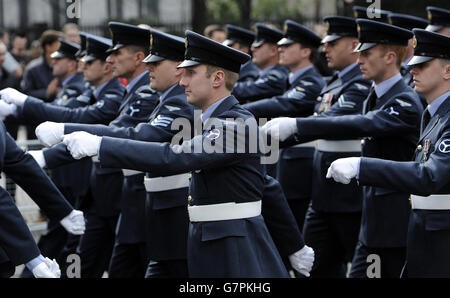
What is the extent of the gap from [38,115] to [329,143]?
7.24 ft

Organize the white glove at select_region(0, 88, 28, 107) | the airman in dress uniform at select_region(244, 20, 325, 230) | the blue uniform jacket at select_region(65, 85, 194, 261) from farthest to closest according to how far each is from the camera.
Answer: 1. the airman in dress uniform at select_region(244, 20, 325, 230)
2. the white glove at select_region(0, 88, 28, 107)
3. the blue uniform jacket at select_region(65, 85, 194, 261)

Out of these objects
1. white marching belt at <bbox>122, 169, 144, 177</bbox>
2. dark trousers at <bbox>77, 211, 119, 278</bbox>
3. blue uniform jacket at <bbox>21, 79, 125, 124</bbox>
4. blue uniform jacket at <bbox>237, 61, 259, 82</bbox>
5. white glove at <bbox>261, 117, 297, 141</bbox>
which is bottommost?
dark trousers at <bbox>77, 211, 119, 278</bbox>

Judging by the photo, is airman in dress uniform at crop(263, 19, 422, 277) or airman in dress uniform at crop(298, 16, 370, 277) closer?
airman in dress uniform at crop(263, 19, 422, 277)

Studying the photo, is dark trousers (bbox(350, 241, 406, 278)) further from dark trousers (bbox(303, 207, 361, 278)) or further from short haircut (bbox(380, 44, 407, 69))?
short haircut (bbox(380, 44, 407, 69))

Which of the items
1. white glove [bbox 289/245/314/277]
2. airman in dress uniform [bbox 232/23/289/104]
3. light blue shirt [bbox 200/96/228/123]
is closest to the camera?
light blue shirt [bbox 200/96/228/123]

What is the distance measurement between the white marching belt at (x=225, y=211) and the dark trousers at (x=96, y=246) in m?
2.31

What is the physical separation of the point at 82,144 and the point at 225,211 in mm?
820

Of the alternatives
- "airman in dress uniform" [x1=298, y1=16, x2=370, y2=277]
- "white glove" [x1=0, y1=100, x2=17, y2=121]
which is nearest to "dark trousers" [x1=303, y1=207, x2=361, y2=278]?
"airman in dress uniform" [x1=298, y1=16, x2=370, y2=277]

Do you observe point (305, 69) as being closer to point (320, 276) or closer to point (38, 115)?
point (320, 276)

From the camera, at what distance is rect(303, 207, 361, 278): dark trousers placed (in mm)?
6453

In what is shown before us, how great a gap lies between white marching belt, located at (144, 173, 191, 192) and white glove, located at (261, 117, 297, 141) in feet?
2.01
